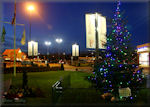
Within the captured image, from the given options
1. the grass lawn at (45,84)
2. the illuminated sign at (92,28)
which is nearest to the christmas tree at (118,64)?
the illuminated sign at (92,28)

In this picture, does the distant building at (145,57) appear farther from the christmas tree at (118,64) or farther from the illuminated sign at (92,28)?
the illuminated sign at (92,28)

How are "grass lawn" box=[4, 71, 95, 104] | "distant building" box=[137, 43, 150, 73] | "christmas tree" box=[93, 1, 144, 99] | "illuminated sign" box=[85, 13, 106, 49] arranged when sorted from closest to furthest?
1. "distant building" box=[137, 43, 150, 73]
2. "christmas tree" box=[93, 1, 144, 99]
3. "grass lawn" box=[4, 71, 95, 104]
4. "illuminated sign" box=[85, 13, 106, 49]

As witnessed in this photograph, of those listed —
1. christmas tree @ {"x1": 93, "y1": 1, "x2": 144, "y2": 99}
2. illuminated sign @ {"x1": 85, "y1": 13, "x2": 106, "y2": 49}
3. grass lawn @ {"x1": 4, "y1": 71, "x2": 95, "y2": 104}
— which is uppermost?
illuminated sign @ {"x1": 85, "y1": 13, "x2": 106, "y2": 49}

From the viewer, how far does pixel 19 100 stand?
5.04 m

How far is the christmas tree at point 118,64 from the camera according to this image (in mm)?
5500

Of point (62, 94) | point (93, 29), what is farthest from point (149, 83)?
point (93, 29)

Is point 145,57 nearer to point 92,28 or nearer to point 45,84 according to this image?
point 92,28

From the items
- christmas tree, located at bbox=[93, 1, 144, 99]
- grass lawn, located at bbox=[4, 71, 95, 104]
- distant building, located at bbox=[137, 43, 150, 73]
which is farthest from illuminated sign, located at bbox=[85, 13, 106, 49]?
grass lawn, located at bbox=[4, 71, 95, 104]

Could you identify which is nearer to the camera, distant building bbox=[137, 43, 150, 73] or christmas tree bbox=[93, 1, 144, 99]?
distant building bbox=[137, 43, 150, 73]

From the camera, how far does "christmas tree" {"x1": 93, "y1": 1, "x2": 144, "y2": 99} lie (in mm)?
5500

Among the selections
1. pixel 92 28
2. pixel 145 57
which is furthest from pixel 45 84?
pixel 145 57

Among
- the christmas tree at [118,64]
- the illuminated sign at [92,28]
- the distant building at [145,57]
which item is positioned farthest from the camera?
the illuminated sign at [92,28]

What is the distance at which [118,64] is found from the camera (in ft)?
18.3

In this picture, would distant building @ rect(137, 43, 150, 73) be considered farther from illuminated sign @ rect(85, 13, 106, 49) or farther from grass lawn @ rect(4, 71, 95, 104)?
grass lawn @ rect(4, 71, 95, 104)
